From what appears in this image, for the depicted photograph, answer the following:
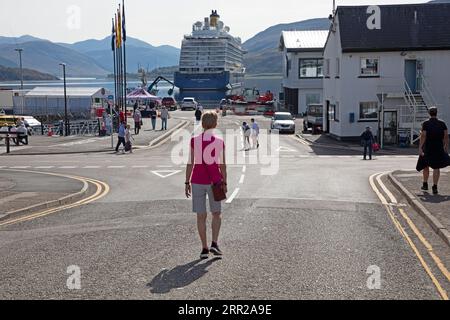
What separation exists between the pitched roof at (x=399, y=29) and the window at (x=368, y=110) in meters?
3.40

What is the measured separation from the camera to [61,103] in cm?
7262

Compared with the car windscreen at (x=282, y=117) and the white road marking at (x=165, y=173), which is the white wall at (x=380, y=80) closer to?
the car windscreen at (x=282, y=117)

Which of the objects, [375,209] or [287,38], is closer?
[375,209]

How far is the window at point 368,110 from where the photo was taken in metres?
40.1

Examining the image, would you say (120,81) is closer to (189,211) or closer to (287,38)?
(287,38)

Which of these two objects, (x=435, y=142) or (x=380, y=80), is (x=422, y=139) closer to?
(x=435, y=142)

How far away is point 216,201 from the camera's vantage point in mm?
9195

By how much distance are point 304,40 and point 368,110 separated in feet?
108

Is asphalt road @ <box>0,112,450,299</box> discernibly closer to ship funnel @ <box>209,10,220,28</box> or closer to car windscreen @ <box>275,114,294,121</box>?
car windscreen @ <box>275,114,294,121</box>

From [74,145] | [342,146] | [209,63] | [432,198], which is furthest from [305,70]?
[432,198]

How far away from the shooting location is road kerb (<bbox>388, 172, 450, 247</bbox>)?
10852mm

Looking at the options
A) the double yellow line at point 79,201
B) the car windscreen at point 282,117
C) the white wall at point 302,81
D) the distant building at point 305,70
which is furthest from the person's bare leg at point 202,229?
the white wall at point 302,81

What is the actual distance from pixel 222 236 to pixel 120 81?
4324 cm
